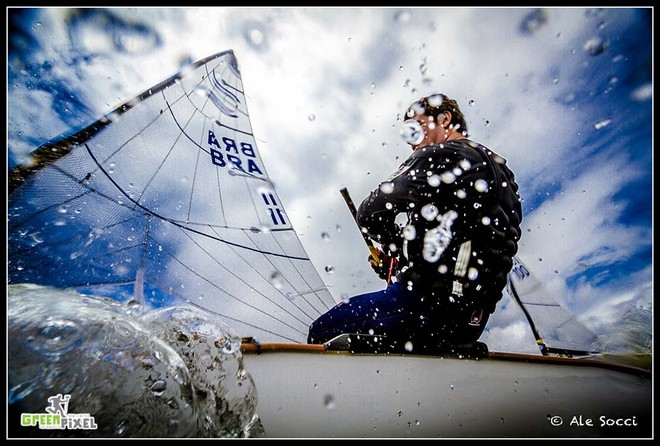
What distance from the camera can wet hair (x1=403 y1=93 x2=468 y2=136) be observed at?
2.22 m

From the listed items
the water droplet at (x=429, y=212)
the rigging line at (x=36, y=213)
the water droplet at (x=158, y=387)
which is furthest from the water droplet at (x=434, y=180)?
the rigging line at (x=36, y=213)

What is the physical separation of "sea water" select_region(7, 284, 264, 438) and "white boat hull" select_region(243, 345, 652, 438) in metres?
0.18

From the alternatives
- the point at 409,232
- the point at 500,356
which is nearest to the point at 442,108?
the point at 409,232

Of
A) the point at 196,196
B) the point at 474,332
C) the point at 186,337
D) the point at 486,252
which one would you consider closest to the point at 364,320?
the point at 474,332

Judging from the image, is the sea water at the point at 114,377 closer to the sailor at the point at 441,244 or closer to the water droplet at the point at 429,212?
the sailor at the point at 441,244

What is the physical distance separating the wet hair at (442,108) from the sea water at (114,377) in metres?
2.12

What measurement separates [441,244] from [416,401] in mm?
897

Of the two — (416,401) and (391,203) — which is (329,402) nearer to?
(416,401)

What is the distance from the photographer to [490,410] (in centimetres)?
173

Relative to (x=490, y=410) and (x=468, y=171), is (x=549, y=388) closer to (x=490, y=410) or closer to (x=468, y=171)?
(x=490, y=410)

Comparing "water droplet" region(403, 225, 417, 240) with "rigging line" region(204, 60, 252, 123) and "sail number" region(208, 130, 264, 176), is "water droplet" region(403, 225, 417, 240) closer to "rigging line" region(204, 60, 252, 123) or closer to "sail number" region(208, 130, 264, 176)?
"rigging line" region(204, 60, 252, 123)

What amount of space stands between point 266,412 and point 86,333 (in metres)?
0.98

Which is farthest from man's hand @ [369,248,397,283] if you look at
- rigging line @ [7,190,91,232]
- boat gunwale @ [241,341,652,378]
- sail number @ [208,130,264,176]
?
sail number @ [208,130,264,176]

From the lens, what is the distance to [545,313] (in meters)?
5.23
